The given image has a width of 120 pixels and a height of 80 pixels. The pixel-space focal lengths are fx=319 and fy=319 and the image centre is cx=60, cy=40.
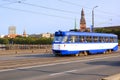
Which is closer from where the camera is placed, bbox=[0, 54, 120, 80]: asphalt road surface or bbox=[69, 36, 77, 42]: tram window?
bbox=[0, 54, 120, 80]: asphalt road surface

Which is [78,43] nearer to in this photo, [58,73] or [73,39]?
[73,39]

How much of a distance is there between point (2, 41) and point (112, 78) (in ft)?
491

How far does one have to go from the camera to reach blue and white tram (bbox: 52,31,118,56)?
111ft

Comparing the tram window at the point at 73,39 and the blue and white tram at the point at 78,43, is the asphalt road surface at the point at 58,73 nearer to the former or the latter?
the blue and white tram at the point at 78,43

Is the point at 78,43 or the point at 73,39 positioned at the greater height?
the point at 73,39

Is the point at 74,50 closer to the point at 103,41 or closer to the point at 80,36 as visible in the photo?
the point at 80,36

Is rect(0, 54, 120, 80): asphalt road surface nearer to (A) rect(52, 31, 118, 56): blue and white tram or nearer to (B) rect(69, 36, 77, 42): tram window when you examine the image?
(A) rect(52, 31, 118, 56): blue and white tram

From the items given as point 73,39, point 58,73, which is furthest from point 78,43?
point 58,73

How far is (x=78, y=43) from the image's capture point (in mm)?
35156

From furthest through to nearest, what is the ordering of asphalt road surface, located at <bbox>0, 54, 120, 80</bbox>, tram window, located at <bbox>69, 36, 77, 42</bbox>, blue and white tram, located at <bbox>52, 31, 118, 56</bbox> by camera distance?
tram window, located at <bbox>69, 36, 77, 42</bbox>
blue and white tram, located at <bbox>52, 31, 118, 56</bbox>
asphalt road surface, located at <bbox>0, 54, 120, 80</bbox>

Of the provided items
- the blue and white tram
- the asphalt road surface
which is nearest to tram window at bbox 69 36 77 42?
the blue and white tram

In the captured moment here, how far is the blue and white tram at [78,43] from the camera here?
33844 millimetres

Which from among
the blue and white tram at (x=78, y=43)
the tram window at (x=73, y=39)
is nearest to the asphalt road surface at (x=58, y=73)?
the blue and white tram at (x=78, y=43)

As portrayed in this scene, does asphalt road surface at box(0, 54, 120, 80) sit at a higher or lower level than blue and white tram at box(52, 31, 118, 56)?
lower
